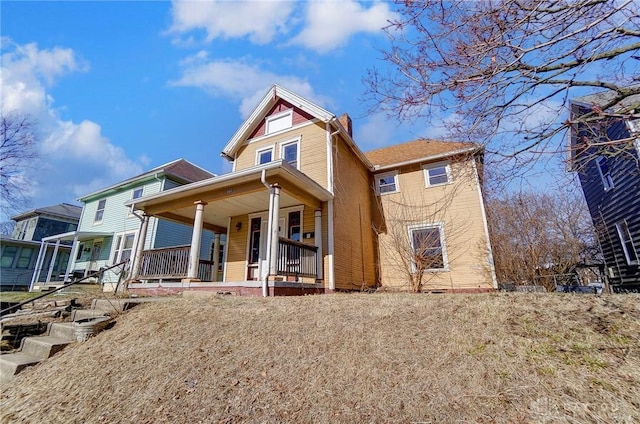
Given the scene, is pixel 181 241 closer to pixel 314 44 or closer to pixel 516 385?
pixel 314 44

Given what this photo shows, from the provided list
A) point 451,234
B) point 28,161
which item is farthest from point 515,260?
point 28,161

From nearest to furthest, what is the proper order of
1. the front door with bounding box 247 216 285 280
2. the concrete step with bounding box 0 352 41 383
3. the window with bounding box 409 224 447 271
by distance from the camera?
the concrete step with bounding box 0 352 41 383 < the window with bounding box 409 224 447 271 < the front door with bounding box 247 216 285 280

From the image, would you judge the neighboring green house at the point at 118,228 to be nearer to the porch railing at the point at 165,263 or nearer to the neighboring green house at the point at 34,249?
the neighboring green house at the point at 34,249

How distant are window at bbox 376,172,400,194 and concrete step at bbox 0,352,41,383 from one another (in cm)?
1199

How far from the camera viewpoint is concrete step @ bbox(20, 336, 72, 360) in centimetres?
426

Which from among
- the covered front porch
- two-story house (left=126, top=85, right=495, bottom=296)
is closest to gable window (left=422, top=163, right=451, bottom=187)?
two-story house (left=126, top=85, right=495, bottom=296)

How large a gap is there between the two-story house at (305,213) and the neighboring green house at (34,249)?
44.1 feet

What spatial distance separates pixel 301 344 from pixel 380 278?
8887 millimetres

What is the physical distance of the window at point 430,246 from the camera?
993 centimetres

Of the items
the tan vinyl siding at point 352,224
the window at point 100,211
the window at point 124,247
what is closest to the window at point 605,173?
the tan vinyl siding at point 352,224

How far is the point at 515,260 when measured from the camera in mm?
10422

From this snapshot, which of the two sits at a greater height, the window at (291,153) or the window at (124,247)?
the window at (291,153)

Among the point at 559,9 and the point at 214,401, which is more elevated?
the point at 559,9

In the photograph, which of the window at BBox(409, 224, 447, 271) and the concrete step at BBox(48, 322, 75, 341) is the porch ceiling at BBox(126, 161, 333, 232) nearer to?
the window at BBox(409, 224, 447, 271)
